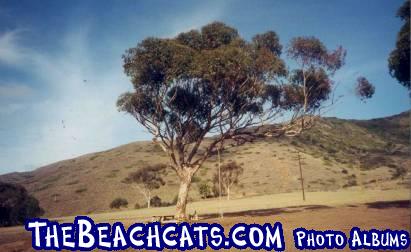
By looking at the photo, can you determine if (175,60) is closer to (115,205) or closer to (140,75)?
(140,75)

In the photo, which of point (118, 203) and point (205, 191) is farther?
point (205, 191)

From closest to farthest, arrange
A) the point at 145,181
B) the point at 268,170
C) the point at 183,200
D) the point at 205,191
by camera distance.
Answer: the point at 183,200
the point at 145,181
the point at 205,191
the point at 268,170

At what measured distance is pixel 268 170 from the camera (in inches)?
3356

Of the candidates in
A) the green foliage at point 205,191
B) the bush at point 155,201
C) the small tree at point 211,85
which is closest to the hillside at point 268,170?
the green foliage at point 205,191

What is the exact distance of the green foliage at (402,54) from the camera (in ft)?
80.9

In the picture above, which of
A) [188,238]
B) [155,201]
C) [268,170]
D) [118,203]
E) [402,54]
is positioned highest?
[402,54]

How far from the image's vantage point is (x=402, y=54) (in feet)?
81.8

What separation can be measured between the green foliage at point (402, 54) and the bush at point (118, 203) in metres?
51.7

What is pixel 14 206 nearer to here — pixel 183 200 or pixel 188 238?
pixel 183 200

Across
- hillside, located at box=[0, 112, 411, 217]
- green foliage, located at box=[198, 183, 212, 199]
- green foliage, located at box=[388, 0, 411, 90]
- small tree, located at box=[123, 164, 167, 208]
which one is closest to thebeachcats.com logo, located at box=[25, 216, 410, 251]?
green foliage, located at box=[388, 0, 411, 90]

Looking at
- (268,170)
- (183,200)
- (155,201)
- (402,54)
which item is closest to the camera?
(402,54)

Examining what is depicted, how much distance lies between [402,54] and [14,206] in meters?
46.9

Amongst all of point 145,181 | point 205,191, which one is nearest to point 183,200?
point 145,181

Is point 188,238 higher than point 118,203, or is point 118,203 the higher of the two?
point 188,238
